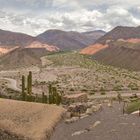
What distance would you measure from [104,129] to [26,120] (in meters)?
7.35

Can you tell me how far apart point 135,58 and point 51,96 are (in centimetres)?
14204

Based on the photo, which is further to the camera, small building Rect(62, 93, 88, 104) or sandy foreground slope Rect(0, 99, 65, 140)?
small building Rect(62, 93, 88, 104)

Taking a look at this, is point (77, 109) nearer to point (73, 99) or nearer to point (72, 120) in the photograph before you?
point (72, 120)

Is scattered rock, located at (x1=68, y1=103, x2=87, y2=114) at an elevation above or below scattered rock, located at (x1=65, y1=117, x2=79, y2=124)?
above

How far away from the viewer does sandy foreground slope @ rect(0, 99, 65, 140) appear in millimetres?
34188

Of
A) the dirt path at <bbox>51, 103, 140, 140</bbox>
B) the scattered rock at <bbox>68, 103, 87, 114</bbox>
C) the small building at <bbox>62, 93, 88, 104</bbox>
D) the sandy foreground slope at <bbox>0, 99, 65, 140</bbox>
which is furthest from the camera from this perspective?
the small building at <bbox>62, 93, 88, 104</bbox>

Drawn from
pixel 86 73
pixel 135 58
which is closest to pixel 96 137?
pixel 86 73

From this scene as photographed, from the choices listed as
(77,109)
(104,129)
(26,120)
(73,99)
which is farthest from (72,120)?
(73,99)

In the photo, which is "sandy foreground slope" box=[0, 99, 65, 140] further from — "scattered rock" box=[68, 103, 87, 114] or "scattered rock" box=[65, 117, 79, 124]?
"scattered rock" box=[68, 103, 87, 114]

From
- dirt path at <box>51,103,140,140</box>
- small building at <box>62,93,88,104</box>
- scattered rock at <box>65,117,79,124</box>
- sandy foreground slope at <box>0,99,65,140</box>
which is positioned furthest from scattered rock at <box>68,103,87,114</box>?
small building at <box>62,93,88,104</box>

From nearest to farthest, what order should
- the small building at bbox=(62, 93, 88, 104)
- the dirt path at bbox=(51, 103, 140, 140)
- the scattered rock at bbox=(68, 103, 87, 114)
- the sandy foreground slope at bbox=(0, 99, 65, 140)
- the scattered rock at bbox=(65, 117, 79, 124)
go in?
the dirt path at bbox=(51, 103, 140, 140) → the sandy foreground slope at bbox=(0, 99, 65, 140) → the scattered rock at bbox=(65, 117, 79, 124) → the scattered rock at bbox=(68, 103, 87, 114) → the small building at bbox=(62, 93, 88, 104)

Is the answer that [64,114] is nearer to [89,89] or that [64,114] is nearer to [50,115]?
[50,115]

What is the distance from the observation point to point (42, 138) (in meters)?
34.5

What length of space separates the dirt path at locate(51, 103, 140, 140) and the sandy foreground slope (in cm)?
132
